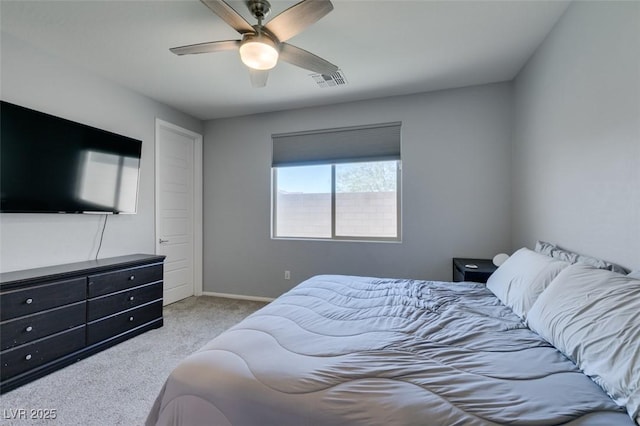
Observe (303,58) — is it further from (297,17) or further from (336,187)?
(336,187)

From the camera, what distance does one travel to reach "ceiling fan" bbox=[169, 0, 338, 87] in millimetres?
1528

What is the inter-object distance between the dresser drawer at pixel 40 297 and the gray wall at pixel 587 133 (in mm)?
3708

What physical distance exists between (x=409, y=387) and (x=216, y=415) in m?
0.68

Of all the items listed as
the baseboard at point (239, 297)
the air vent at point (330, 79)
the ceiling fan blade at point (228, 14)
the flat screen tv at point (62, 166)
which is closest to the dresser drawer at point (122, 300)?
the flat screen tv at point (62, 166)

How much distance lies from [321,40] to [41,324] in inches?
122

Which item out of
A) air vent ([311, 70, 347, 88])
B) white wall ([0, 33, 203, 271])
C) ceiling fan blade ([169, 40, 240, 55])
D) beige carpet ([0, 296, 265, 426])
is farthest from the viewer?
air vent ([311, 70, 347, 88])

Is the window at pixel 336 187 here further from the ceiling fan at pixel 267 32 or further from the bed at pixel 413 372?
the bed at pixel 413 372

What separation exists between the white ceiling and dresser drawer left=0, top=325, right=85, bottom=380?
2395 millimetres

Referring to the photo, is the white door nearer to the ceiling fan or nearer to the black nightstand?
the ceiling fan

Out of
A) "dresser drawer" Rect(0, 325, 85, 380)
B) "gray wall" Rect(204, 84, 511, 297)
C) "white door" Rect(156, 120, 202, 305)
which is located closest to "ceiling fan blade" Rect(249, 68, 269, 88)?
"gray wall" Rect(204, 84, 511, 297)

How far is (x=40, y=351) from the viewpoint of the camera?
6.71 feet

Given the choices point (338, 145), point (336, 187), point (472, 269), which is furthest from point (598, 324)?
point (338, 145)

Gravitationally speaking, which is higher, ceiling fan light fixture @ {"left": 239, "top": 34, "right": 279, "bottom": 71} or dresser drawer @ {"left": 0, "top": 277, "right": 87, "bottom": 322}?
ceiling fan light fixture @ {"left": 239, "top": 34, "right": 279, "bottom": 71}

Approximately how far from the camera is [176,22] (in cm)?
206
